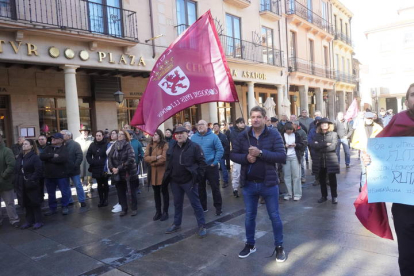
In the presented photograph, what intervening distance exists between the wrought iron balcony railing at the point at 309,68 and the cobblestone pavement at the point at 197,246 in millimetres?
16551

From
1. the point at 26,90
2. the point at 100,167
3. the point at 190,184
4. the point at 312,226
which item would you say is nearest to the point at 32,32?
the point at 26,90

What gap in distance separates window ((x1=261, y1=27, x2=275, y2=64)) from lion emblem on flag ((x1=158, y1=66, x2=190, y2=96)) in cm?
1526

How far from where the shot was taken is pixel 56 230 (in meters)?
5.88

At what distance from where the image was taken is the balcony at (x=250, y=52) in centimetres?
1617

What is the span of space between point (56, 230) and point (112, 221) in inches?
38.9

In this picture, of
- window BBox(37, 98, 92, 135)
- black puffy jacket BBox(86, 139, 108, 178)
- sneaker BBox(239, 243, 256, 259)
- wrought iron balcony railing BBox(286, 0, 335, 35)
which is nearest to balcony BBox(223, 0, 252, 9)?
wrought iron balcony railing BBox(286, 0, 335, 35)

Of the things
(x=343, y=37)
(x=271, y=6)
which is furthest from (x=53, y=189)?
(x=343, y=37)

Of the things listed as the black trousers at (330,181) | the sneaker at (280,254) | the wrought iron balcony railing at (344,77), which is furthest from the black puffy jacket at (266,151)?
the wrought iron balcony railing at (344,77)

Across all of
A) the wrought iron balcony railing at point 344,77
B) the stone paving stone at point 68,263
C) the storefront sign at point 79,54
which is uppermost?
the wrought iron balcony railing at point 344,77

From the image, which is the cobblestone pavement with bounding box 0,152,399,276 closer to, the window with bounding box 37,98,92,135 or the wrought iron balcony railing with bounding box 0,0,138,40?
the wrought iron balcony railing with bounding box 0,0,138,40

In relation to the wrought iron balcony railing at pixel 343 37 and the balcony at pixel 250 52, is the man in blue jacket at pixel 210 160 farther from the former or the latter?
the wrought iron balcony railing at pixel 343 37

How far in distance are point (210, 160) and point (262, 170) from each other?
2.65 m

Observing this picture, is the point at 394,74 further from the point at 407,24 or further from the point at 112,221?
the point at 112,221

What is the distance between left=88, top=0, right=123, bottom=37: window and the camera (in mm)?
11336
